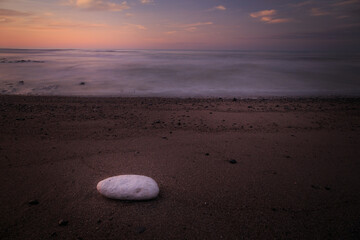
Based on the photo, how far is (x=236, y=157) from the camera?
405 cm

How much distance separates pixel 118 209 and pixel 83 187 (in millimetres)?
791

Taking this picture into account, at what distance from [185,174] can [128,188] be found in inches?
40.5

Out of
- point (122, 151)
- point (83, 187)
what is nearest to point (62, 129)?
point (122, 151)

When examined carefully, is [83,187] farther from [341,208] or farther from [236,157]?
[341,208]

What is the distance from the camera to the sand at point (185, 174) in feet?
8.13

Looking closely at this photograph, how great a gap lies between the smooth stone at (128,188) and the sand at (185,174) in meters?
0.09

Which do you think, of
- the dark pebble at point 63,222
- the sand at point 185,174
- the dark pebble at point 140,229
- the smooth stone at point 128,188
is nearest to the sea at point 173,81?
the sand at point 185,174

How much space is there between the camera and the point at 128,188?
2867mm

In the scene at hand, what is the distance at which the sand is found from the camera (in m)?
2.48

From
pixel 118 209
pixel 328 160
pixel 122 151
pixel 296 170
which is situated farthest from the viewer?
pixel 122 151

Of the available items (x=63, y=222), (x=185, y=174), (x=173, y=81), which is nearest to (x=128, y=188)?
(x=63, y=222)

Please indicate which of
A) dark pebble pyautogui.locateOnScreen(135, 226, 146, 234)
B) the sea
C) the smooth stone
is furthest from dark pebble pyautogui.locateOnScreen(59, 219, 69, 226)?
the sea

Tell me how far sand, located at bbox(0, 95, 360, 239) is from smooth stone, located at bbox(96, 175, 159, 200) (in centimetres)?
9

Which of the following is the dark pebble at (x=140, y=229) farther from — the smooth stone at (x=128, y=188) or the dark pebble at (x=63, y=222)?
the dark pebble at (x=63, y=222)
